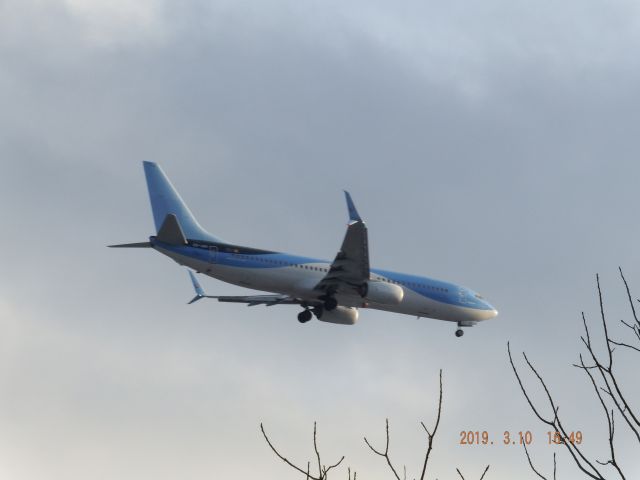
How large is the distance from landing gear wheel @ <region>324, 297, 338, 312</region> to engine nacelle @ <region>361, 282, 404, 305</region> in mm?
1681

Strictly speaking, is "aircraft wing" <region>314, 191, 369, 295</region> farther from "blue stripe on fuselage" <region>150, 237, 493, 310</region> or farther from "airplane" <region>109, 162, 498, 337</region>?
"blue stripe on fuselage" <region>150, 237, 493, 310</region>

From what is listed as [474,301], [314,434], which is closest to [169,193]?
[474,301]

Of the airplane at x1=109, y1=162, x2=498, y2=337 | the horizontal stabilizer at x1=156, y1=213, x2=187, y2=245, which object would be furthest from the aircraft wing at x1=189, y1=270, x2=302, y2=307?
the horizontal stabilizer at x1=156, y1=213, x2=187, y2=245

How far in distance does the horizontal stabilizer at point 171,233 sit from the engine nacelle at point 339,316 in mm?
9545

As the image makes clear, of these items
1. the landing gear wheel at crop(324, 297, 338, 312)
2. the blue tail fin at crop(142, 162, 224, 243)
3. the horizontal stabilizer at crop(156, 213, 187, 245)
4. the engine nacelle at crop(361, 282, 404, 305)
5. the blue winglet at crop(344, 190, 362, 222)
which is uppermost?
the blue tail fin at crop(142, 162, 224, 243)

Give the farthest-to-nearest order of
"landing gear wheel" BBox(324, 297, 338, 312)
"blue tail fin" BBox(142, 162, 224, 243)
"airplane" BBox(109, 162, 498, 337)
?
"blue tail fin" BBox(142, 162, 224, 243), "landing gear wheel" BBox(324, 297, 338, 312), "airplane" BBox(109, 162, 498, 337)

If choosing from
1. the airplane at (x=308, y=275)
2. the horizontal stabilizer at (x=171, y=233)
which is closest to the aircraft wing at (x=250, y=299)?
the airplane at (x=308, y=275)

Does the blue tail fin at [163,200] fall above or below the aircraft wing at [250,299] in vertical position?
above

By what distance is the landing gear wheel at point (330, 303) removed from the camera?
151ft

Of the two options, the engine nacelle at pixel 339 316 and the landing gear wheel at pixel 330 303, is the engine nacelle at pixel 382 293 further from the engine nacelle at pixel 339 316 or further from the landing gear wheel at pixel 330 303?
the engine nacelle at pixel 339 316

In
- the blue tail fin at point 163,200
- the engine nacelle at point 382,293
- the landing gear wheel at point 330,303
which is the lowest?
the landing gear wheel at point 330,303

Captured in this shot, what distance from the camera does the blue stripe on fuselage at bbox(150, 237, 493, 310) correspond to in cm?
4375

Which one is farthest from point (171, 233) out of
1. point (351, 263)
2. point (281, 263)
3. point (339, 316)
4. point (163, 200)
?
point (339, 316)

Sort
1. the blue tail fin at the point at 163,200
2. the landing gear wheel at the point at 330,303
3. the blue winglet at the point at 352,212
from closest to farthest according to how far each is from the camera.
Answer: the blue winglet at the point at 352,212 → the landing gear wheel at the point at 330,303 → the blue tail fin at the point at 163,200
